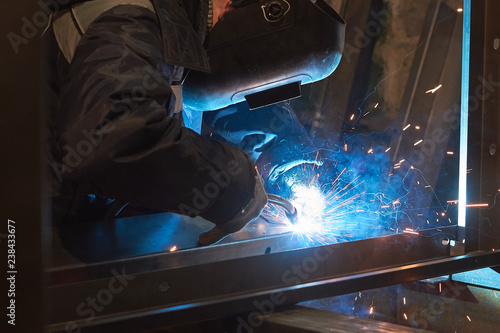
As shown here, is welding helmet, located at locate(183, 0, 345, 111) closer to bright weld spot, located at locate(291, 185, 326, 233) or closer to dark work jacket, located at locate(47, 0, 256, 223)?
dark work jacket, located at locate(47, 0, 256, 223)

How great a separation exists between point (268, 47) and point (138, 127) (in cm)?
46

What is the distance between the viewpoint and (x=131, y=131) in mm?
830

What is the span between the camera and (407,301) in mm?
1513

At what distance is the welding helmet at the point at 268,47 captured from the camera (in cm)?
115

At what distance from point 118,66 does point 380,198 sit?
1.09 meters

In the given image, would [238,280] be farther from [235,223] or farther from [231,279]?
[235,223]

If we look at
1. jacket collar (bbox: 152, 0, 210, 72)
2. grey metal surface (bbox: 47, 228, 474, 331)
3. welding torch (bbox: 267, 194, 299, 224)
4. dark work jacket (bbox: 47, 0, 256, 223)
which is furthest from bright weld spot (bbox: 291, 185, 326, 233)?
jacket collar (bbox: 152, 0, 210, 72)

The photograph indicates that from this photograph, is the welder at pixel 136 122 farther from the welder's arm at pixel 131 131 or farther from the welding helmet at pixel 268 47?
the welding helmet at pixel 268 47

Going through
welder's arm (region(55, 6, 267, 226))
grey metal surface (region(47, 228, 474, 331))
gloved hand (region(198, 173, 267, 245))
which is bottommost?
grey metal surface (region(47, 228, 474, 331))

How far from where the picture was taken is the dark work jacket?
2.72 feet

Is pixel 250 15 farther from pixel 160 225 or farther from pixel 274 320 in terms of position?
pixel 274 320

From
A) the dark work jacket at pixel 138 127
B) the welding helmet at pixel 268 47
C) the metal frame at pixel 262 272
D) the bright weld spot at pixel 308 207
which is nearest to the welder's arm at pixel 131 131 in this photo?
the dark work jacket at pixel 138 127

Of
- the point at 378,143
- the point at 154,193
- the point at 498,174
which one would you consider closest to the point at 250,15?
the point at 154,193

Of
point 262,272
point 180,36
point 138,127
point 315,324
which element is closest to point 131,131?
point 138,127
